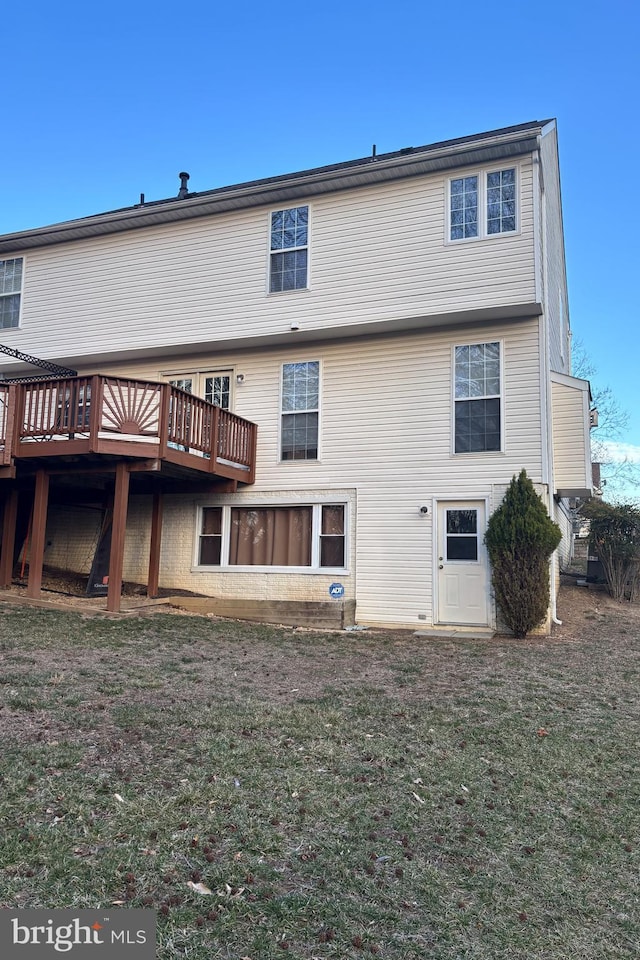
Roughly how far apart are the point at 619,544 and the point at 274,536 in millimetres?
7097

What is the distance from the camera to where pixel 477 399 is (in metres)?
10.6

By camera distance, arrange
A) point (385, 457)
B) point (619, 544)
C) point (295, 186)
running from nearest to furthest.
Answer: point (385, 457)
point (295, 186)
point (619, 544)

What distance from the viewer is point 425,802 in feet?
12.0

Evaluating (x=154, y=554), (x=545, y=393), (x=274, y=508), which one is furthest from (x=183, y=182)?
(x=545, y=393)

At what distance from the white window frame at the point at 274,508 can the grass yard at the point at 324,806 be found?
438 centimetres

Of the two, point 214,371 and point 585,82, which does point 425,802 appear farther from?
point 585,82

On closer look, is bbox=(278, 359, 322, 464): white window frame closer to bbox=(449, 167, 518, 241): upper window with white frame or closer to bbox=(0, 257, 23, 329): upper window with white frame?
bbox=(449, 167, 518, 241): upper window with white frame

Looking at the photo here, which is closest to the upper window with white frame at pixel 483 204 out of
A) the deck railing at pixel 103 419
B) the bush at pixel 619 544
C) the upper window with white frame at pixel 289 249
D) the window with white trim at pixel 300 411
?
the upper window with white frame at pixel 289 249

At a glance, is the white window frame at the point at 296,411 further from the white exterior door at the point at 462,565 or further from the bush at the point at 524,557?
the bush at the point at 524,557

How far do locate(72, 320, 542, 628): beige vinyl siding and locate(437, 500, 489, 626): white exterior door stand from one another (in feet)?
0.63

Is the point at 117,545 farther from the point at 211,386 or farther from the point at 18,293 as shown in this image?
the point at 18,293

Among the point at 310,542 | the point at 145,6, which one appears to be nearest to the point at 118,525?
the point at 310,542

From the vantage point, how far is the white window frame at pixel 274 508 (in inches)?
443

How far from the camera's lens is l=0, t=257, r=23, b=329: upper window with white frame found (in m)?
13.6
